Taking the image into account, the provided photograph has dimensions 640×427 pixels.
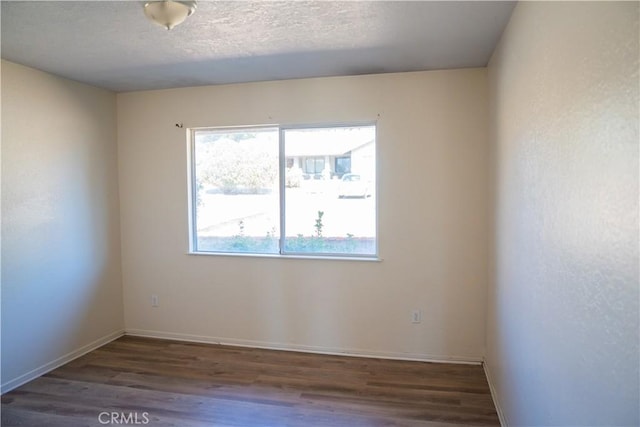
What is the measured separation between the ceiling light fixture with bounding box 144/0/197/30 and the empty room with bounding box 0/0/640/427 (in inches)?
0.5

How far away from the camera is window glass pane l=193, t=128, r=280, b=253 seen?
3.64 metres

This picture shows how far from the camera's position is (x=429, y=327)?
10.8 ft

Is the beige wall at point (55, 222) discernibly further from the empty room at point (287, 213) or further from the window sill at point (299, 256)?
the window sill at point (299, 256)

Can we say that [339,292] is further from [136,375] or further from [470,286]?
[136,375]

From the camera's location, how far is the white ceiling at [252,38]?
211cm

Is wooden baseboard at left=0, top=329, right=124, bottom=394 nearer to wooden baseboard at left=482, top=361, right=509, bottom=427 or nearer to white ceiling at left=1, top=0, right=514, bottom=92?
white ceiling at left=1, top=0, right=514, bottom=92

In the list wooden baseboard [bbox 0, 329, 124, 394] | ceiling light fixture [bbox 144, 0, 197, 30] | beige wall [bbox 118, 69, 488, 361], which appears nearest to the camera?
ceiling light fixture [bbox 144, 0, 197, 30]

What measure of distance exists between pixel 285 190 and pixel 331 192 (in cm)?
44

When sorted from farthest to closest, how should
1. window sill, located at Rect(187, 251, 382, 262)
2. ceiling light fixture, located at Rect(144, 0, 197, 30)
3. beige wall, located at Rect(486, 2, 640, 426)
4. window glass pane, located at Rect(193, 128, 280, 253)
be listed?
window glass pane, located at Rect(193, 128, 280, 253) < window sill, located at Rect(187, 251, 382, 262) < ceiling light fixture, located at Rect(144, 0, 197, 30) < beige wall, located at Rect(486, 2, 640, 426)

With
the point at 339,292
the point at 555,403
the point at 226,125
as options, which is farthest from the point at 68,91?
the point at 555,403

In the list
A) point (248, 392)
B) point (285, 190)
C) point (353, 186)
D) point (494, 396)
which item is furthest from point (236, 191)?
point (494, 396)

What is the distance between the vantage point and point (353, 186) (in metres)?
3.45

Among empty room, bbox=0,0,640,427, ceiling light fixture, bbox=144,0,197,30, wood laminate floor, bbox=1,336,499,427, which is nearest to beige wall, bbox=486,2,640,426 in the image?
empty room, bbox=0,0,640,427

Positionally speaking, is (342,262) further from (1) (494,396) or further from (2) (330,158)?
(1) (494,396)
